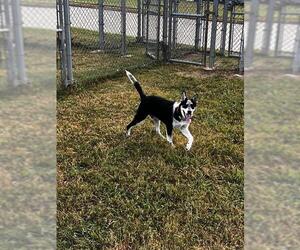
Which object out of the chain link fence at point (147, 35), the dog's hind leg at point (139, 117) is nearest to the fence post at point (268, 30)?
the dog's hind leg at point (139, 117)

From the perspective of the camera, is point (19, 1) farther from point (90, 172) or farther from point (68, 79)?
point (68, 79)

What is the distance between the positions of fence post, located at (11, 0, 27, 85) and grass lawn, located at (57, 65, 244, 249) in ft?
4.68

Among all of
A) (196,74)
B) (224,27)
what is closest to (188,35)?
(224,27)

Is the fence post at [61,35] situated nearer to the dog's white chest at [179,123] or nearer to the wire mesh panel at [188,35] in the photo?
the dog's white chest at [179,123]

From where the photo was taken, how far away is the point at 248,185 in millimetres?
1445

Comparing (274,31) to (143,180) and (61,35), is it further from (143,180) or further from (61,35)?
(61,35)

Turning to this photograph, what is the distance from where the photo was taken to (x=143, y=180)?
3.43m

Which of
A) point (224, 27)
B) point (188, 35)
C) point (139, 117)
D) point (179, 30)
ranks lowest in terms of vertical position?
point (139, 117)

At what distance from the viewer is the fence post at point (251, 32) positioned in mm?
1311

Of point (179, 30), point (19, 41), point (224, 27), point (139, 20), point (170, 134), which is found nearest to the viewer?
point (19, 41)

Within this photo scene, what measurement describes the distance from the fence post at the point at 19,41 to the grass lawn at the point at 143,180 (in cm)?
143

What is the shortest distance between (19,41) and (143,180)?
213 cm

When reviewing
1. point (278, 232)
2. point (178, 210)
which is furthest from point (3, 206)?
point (178, 210)

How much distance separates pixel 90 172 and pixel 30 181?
2052mm
